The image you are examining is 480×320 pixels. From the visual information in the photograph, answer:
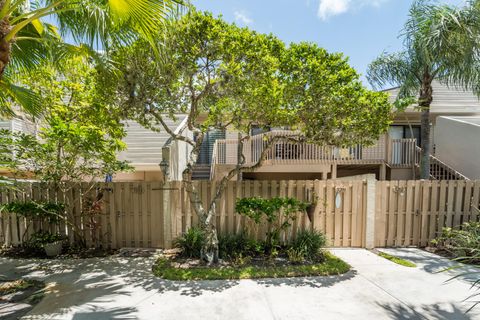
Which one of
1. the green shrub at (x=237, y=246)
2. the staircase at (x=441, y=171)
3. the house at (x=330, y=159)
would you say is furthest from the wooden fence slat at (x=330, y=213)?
the staircase at (x=441, y=171)

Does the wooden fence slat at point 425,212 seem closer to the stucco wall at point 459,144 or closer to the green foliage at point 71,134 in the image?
the stucco wall at point 459,144

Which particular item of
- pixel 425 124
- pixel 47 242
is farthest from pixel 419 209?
pixel 47 242

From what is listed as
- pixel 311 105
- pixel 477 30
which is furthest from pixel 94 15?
pixel 477 30

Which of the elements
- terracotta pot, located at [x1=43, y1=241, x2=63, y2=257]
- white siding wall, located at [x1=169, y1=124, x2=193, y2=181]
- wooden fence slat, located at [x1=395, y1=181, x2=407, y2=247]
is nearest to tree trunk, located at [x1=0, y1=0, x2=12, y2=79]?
white siding wall, located at [x1=169, y1=124, x2=193, y2=181]

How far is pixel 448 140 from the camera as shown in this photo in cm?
1051

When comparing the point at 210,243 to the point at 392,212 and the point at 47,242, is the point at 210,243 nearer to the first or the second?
→ the point at 47,242

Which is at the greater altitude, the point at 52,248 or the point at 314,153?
the point at 314,153

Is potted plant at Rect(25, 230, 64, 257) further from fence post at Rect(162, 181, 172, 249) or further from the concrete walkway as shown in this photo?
fence post at Rect(162, 181, 172, 249)

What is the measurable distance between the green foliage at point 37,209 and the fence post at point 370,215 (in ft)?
24.7

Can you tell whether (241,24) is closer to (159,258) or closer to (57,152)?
(57,152)

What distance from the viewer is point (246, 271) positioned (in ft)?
16.0

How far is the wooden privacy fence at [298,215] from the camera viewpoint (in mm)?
6332

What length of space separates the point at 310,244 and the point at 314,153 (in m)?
5.36

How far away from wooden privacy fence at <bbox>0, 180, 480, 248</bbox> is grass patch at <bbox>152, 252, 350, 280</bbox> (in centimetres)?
125
